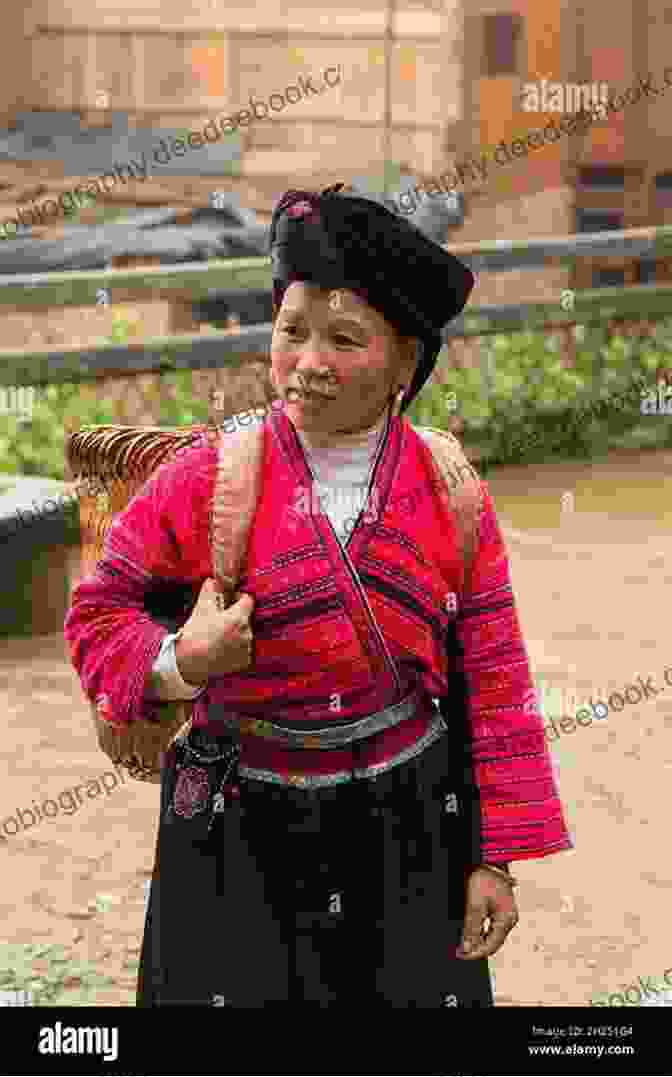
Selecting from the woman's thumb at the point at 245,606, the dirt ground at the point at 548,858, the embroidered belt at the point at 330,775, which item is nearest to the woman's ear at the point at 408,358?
the woman's thumb at the point at 245,606

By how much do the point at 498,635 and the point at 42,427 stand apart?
6866 mm

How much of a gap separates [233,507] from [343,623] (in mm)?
222

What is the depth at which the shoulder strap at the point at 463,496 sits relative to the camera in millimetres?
3299

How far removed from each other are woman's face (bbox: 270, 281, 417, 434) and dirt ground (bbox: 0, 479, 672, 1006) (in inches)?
29.6

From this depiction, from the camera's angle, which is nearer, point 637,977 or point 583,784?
point 637,977

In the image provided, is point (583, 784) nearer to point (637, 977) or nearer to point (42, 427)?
point (637, 977)

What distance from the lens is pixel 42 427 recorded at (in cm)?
1002

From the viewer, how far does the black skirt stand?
3.30 m

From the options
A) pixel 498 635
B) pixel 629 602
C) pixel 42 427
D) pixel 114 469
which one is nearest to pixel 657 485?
pixel 629 602

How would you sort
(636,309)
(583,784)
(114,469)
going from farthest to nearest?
(636,309) → (583,784) → (114,469)

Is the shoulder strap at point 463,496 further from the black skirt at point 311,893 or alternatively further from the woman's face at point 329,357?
the black skirt at point 311,893

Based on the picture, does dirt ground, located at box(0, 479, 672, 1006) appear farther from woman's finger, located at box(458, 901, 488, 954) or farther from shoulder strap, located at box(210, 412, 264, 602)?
shoulder strap, located at box(210, 412, 264, 602)

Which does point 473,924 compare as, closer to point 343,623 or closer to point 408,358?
point 343,623

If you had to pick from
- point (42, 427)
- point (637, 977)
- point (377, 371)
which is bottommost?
point (637, 977)
